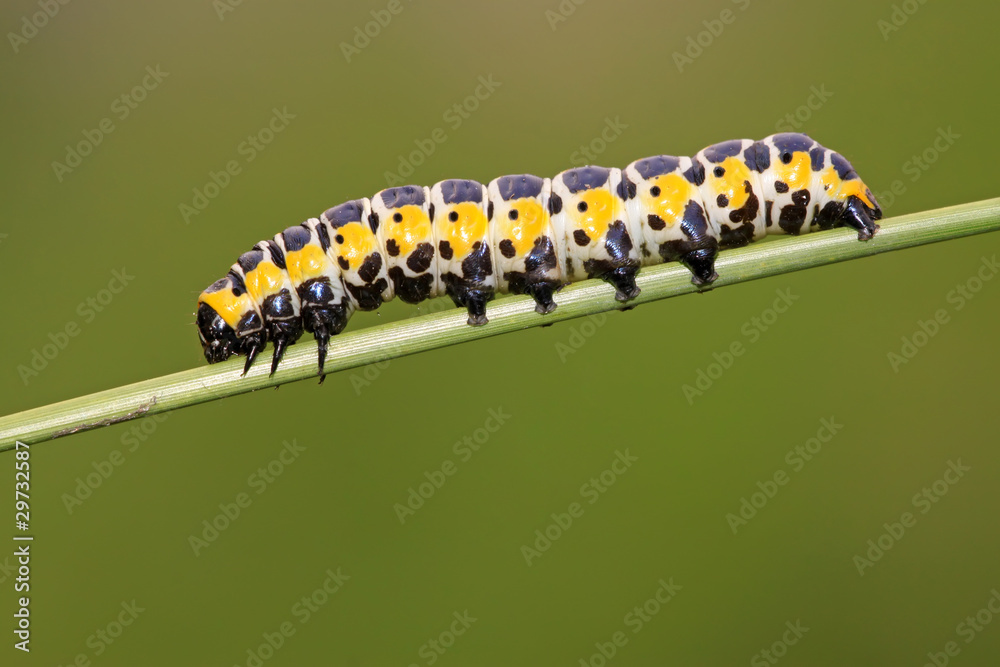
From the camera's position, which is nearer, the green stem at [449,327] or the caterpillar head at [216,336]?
the green stem at [449,327]

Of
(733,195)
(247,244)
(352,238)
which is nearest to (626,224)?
(733,195)

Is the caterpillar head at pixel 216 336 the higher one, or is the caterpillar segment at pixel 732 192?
the caterpillar segment at pixel 732 192

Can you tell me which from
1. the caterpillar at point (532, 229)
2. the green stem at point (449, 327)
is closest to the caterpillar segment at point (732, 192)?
the caterpillar at point (532, 229)

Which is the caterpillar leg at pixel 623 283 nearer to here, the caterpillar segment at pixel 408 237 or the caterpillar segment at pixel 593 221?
the caterpillar segment at pixel 593 221

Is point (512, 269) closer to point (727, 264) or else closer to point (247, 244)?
point (727, 264)

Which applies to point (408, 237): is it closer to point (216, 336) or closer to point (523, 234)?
point (523, 234)

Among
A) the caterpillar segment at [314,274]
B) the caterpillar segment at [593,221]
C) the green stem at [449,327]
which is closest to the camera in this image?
the green stem at [449,327]

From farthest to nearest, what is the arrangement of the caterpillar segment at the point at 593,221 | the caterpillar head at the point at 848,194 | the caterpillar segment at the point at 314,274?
the caterpillar segment at the point at 314,274, the caterpillar segment at the point at 593,221, the caterpillar head at the point at 848,194

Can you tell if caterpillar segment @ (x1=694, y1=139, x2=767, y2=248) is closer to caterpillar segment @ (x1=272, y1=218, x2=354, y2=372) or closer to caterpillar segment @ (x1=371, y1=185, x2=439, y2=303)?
caterpillar segment @ (x1=371, y1=185, x2=439, y2=303)
